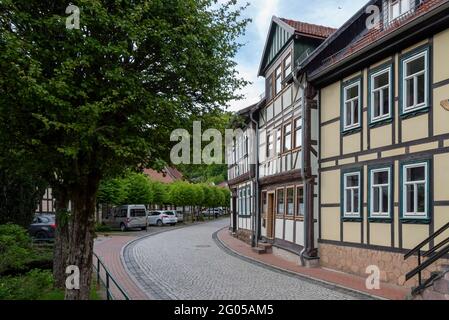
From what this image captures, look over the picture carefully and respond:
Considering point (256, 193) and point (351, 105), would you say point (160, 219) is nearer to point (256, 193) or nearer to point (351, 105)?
point (256, 193)

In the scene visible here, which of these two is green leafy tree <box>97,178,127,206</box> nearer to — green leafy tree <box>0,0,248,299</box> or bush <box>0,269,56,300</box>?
bush <box>0,269,56,300</box>

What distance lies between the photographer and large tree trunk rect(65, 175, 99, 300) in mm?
8891

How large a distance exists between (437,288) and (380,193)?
412 cm

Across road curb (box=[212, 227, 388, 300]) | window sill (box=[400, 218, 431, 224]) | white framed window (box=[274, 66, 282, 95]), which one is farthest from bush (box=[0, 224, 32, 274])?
white framed window (box=[274, 66, 282, 95])

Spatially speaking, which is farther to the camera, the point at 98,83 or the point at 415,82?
the point at 415,82

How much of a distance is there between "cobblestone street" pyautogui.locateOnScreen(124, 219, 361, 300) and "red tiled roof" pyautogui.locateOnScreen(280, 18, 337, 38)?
9.34m

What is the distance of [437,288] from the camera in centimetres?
977

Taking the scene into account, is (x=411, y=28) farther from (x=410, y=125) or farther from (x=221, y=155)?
(x=221, y=155)

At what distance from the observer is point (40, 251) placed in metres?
17.5

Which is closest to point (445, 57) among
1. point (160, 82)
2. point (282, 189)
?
point (160, 82)

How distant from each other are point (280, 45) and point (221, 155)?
1187 cm

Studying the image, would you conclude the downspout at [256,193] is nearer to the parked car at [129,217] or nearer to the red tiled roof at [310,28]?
the red tiled roof at [310,28]

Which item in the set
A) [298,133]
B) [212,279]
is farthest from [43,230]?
[298,133]

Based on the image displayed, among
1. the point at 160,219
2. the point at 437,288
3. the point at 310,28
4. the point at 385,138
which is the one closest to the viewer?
the point at 437,288
